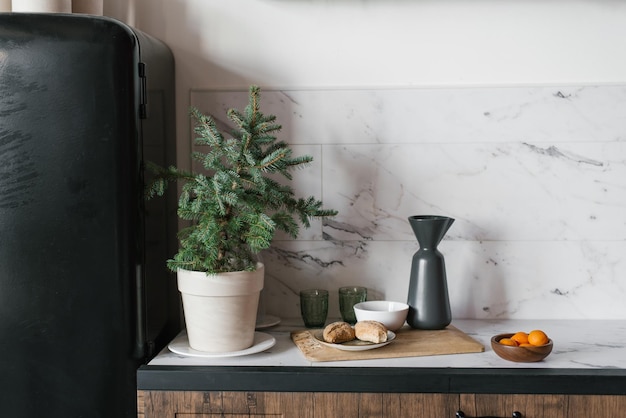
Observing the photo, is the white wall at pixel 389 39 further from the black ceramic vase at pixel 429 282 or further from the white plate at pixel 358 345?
the white plate at pixel 358 345

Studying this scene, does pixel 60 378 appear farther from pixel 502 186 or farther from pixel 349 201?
pixel 502 186

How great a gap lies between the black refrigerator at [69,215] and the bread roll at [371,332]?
55cm

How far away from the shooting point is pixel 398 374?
1609mm

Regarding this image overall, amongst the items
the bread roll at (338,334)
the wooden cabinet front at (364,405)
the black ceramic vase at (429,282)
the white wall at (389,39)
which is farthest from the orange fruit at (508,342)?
the white wall at (389,39)

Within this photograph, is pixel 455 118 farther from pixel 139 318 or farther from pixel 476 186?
pixel 139 318

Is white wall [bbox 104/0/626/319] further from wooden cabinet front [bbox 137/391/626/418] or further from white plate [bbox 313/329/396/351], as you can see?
wooden cabinet front [bbox 137/391/626/418]

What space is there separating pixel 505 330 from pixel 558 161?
536 millimetres

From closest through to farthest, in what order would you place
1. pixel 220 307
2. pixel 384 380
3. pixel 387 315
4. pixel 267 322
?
1. pixel 384 380
2. pixel 220 307
3. pixel 387 315
4. pixel 267 322

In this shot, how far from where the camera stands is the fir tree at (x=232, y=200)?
1.70 metres

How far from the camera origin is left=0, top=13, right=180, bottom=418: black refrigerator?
161 cm

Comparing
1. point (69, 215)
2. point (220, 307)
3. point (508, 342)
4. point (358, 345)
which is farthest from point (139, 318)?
point (508, 342)

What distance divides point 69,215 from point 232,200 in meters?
0.38

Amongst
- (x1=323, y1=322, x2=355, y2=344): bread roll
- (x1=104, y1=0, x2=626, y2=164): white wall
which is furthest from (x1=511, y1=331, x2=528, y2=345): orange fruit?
(x1=104, y1=0, x2=626, y2=164): white wall

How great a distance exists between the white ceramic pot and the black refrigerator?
0.45ft
